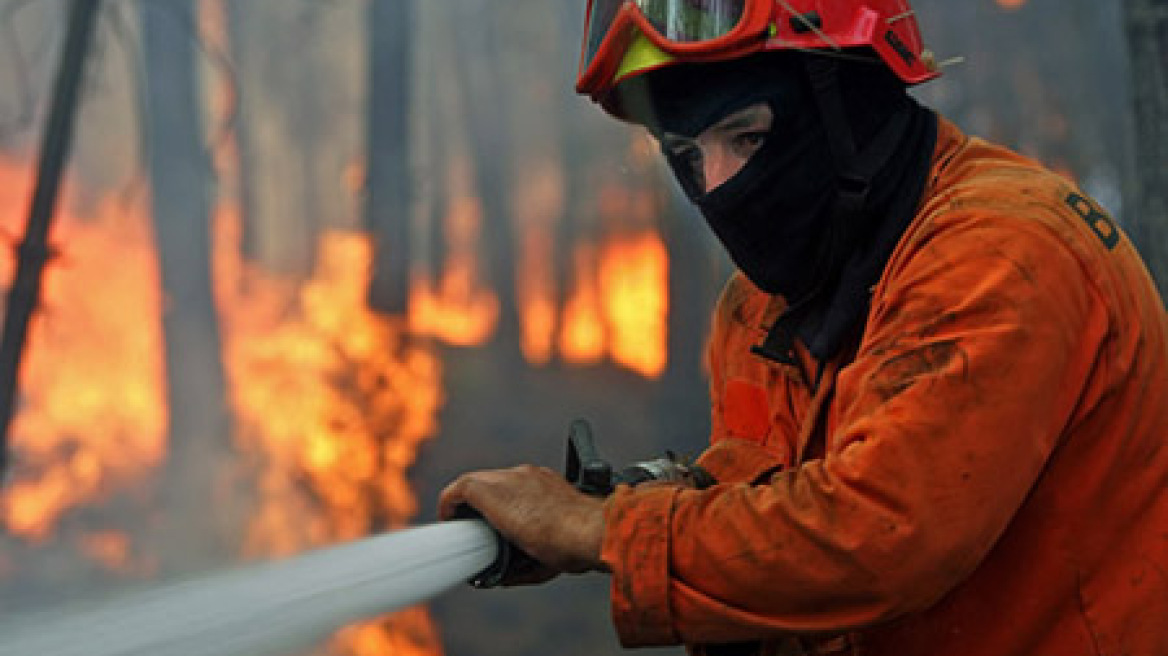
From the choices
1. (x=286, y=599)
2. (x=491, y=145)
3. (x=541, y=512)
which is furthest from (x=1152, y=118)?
(x=286, y=599)

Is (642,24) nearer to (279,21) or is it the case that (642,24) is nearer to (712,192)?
(712,192)

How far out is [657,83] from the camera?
2068 millimetres

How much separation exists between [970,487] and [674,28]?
1021 millimetres

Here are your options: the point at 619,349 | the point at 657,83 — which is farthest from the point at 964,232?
the point at 619,349

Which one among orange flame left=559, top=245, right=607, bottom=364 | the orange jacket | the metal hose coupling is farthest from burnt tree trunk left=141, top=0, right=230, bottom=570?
the orange jacket

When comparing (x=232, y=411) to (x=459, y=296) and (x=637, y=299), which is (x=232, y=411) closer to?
(x=459, y=296)

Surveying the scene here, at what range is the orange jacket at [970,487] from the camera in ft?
4.83

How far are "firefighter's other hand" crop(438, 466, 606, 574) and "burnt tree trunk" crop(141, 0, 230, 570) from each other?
4078 mm

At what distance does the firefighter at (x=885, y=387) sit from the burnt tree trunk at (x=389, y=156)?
3.85 metres

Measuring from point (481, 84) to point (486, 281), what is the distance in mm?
1137

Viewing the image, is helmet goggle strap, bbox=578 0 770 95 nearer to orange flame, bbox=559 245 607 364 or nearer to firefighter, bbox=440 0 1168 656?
firefighter, bbox=440 0 1168 656

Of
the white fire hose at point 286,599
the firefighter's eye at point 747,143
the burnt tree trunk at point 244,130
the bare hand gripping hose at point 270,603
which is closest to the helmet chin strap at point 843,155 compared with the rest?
the firefighter's eye at point 747,143

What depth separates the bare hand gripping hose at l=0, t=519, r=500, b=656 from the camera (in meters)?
1.18

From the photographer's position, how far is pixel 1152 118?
509 centimetres
